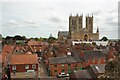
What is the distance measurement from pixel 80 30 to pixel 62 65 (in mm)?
37802

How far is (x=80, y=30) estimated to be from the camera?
2223 inches

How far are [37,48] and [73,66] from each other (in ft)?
54.5

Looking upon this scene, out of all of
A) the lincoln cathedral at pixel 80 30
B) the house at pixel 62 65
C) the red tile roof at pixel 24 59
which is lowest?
the house at pixel 62 65

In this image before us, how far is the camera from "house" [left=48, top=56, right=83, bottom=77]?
63.2 feet

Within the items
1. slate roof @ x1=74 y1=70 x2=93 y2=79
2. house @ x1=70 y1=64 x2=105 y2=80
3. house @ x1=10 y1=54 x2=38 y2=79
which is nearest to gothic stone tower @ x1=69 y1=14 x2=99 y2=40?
house @ x1=10 y1=54 x2=38 y2=79

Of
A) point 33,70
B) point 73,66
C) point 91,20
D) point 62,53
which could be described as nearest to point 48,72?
point 73,66

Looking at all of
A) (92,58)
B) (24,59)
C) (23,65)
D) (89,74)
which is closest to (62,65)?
(92,58)

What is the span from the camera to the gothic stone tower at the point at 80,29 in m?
55.3

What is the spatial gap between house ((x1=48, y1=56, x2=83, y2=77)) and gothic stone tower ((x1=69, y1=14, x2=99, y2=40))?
1322 inches

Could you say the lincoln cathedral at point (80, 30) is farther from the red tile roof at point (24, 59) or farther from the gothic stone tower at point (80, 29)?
the red tile roof at point (24, 59)

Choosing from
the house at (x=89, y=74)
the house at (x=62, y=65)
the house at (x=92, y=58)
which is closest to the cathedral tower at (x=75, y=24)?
the house at (x=92, y=58)

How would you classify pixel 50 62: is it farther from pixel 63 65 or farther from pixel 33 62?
pixel 33 62

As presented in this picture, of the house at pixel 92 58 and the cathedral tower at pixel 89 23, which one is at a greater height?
the cathedral tower at pixel 89 23

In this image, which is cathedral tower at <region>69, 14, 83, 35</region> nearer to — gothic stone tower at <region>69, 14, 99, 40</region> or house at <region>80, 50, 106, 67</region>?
gothic stone tower at <region>69, 14, 99, 40</region>
